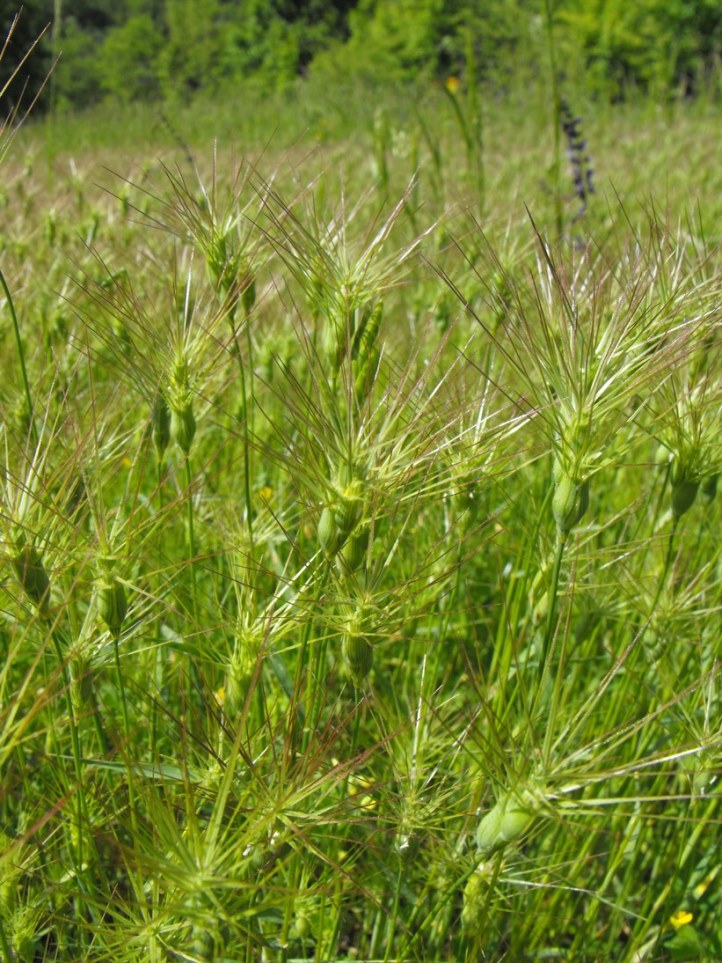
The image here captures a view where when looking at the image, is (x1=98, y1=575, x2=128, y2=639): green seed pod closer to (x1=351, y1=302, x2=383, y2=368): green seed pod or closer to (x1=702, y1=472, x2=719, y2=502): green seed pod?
(x1=351, y1=302, x2=383, y2=368): green seed pod

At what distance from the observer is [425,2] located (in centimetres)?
1056

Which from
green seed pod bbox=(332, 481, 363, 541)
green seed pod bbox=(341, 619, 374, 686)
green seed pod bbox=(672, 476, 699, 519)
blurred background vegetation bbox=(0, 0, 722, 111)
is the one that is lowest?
green seed pod bbox=(672, 476, 699, 519)

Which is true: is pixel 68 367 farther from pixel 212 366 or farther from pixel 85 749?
pixel 85 749

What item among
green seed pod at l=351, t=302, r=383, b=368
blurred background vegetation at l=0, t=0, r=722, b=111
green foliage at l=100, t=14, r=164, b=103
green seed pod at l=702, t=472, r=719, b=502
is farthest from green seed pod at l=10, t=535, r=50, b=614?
green foliage at l=100, t=14, r=164, b=103

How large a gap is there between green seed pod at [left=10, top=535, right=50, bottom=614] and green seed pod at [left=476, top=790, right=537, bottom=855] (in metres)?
0.37

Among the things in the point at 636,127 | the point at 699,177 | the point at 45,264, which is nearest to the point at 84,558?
the point at 45,264

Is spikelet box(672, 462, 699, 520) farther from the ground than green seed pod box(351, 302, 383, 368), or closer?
closer

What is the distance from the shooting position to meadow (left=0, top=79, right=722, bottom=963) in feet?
Answer: 2.10

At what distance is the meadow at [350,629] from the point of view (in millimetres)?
640

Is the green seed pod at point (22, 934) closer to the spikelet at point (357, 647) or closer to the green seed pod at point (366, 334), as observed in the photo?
the spikelet at point (357, 647)

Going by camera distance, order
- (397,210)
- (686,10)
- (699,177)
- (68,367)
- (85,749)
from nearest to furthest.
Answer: (397,210)
(85,749)
(68,367)
(699,177)
(686,10)

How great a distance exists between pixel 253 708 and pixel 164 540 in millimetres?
505

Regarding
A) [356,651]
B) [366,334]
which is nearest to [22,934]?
[356,651]

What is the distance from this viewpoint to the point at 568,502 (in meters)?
0.72
